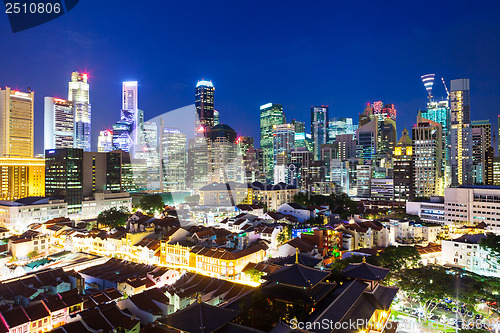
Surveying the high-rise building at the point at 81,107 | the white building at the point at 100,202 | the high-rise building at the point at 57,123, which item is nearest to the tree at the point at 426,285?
the white building at the point at 100,202

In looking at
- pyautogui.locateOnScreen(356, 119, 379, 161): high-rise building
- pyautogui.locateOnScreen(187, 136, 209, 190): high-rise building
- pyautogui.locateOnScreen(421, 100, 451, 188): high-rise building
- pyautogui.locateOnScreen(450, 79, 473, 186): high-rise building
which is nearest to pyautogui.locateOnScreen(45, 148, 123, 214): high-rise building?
pyautogui.locateOnScreen(187, 136, 209, 190): high-rise building

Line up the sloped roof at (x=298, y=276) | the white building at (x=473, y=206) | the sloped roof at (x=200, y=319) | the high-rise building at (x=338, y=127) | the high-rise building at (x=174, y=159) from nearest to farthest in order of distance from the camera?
1. the sloped roof at (x=200, y=319)
2. the sloped roof at (x=298, y=276)
3. the white building at (x=473, y=206)
4. the high-rise building at (x=174, y=159)
5. the high-rise building at (x=338, y=127)

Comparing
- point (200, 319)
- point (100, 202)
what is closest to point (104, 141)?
point (100, 202)

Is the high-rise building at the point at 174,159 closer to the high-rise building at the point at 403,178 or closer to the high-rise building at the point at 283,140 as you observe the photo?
the high-rise building at the point at 283,140

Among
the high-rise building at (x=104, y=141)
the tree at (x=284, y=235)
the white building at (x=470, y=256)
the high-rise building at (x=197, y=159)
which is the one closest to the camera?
the white building at (x=470, y=256)

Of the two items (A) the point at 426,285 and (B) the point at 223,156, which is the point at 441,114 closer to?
(B) the point at 223,156

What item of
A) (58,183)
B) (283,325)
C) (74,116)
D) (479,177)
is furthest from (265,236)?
(74,116)
